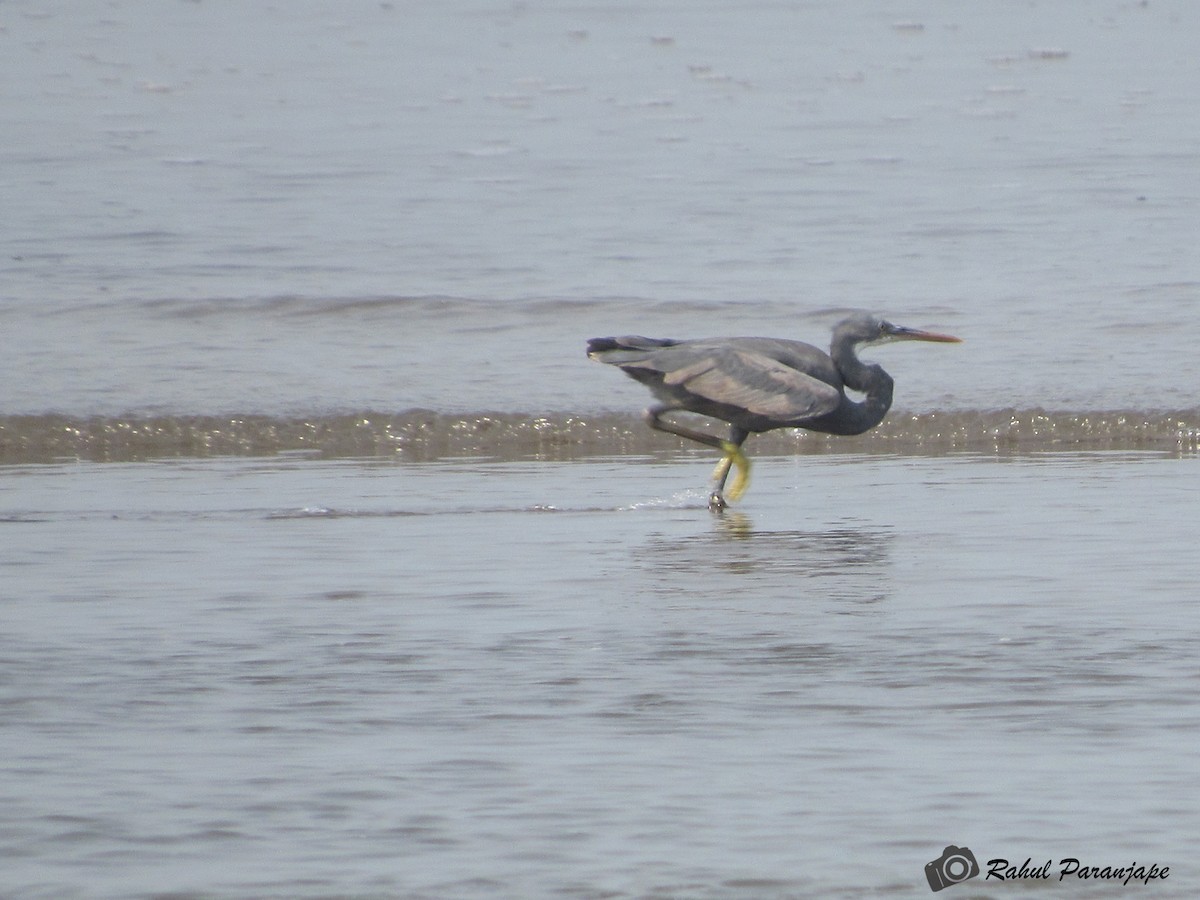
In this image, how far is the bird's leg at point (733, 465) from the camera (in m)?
8.50

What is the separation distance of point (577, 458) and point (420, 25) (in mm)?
16054

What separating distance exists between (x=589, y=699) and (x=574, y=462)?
17.0ft

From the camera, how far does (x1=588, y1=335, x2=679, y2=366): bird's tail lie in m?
8.70

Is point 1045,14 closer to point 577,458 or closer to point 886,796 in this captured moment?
point 577,458

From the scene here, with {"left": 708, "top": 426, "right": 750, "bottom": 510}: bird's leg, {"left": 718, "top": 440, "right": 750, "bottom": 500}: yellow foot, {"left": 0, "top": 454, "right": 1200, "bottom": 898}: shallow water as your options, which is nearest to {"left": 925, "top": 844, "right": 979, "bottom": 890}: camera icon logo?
{"left": 0, "top": 454, "right": 1200, "bottom": 898}: shallow water

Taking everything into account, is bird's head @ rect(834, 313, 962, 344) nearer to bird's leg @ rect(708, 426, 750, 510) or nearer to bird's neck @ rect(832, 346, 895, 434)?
bird's neck @ rect(832, 346, 895, 434)

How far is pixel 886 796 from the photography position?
4.00 m

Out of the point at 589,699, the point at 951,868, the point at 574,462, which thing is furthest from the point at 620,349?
the point at 951,868

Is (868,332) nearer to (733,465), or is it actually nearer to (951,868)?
(733,465)

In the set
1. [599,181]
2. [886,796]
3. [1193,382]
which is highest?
[599,181]

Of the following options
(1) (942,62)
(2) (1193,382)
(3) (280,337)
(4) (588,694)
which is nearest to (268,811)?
(4) (588,694)

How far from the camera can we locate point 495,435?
1061 cm

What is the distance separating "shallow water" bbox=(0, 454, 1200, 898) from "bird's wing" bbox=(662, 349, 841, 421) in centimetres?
82

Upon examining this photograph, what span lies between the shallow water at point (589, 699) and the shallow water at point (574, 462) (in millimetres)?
17
